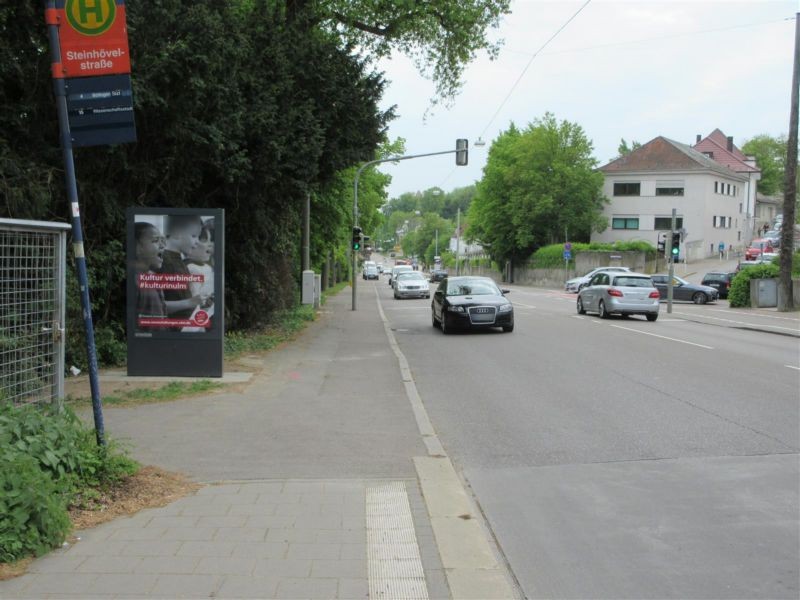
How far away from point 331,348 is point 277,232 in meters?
2.96

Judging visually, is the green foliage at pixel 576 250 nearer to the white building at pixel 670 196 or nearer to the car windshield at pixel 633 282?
the white building at pixel 670 196

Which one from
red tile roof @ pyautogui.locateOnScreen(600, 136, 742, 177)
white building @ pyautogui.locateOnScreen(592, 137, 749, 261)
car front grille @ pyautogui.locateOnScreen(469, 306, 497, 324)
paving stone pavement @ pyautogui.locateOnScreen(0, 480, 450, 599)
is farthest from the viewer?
red tile roof @ pyautogui.locateOnScreen(600, 136, 742, 177)

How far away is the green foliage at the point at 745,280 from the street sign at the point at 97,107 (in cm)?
2997

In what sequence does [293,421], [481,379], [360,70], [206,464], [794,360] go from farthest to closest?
[360,70]
[794,360]
[481,379]
[293,421]
[206,464]

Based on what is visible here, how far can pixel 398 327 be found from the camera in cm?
2208

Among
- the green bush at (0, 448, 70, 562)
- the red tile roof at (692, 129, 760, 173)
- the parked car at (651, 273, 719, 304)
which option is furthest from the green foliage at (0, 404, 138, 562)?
the red tile roof at (692, 129, 760, 173)

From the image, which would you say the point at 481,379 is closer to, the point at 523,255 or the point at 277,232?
the point at 277,232

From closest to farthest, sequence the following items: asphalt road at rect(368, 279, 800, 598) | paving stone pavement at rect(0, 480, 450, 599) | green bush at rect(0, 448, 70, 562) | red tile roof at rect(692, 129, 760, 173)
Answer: paving stone pavement at rect(0, 480, 450, 599), green bush at rect(0, 448, 70, 562), asphalt road at rect(368, 279, 800, 598), red tile roof at rect(692, 129, 760, 173)

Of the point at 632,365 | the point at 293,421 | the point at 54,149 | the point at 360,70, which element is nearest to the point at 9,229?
the point at 293,421

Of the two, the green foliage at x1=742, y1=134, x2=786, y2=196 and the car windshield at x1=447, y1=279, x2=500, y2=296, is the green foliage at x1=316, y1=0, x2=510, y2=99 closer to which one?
the car windshield at x1=447, y1=279, x2=500, y2=296

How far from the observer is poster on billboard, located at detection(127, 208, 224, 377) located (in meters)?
9.88

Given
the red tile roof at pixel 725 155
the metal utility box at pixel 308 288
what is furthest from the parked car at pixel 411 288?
the red tile roof at pixel 725 155

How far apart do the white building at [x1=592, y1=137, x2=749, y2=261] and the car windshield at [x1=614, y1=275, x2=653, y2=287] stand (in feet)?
142

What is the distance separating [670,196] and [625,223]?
4915 millimetres
